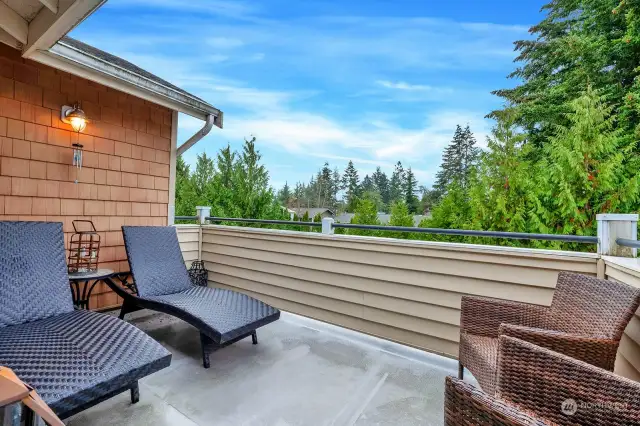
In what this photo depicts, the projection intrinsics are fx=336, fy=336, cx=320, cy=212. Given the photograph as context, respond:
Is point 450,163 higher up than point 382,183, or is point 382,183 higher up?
point 450,163

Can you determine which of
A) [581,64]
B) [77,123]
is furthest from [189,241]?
[581,64]

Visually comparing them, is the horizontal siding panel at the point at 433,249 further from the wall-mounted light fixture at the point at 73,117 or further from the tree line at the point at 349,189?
the tree line at the point at 349,189

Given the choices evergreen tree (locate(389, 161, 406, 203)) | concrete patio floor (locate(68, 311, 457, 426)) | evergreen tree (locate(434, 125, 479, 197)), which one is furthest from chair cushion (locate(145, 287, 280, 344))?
evergreen tree (locate(389, 161, 406, 203))

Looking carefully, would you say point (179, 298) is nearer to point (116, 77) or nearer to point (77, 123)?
point (77, 123)

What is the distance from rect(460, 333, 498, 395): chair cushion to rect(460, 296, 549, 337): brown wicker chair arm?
55 mm

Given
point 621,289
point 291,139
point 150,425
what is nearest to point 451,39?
point 291,139

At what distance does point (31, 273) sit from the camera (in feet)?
7.69

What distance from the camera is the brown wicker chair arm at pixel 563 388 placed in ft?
3.14

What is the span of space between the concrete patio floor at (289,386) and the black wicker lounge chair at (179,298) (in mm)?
231

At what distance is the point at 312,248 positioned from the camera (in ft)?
12.0

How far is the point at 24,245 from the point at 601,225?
4.04 metres

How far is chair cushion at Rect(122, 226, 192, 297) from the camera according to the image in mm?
3033

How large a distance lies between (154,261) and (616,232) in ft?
12.2

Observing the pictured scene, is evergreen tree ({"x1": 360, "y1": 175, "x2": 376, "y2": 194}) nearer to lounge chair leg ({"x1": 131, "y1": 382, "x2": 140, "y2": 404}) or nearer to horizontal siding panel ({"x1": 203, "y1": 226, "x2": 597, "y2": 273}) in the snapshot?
horizontal siding panel ({"x1": 203, "y1": 226, "x2": 597, "y2": 273})
